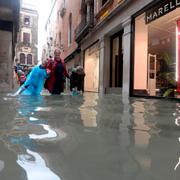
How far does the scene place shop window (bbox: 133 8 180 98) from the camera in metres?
11.2

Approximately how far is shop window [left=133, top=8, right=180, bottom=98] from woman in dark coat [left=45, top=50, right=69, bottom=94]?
11.0 feet

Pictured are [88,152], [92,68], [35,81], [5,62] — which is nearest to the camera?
[88,152]

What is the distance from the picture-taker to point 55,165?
65.6 inches

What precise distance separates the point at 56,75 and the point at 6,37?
35.8 ft

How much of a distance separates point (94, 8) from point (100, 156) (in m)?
19.6

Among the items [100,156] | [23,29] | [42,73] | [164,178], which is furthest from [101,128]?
[23,29]

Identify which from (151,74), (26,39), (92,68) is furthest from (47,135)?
(26,39)

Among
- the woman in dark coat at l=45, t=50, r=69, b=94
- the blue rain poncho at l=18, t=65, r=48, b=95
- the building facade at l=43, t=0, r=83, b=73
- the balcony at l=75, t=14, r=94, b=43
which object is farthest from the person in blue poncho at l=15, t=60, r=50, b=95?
the building facade at l=43, t=0, r=83, b=73

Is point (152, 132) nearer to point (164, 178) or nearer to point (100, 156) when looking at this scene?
point (100, 156)

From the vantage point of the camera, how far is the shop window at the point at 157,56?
11227 mm

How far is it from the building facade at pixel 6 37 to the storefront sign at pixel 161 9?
7.43 meters

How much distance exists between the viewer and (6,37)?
20.8m

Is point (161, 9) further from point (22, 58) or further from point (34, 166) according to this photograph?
point (22, 58)

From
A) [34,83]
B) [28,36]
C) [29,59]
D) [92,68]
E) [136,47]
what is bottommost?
[34,83]
